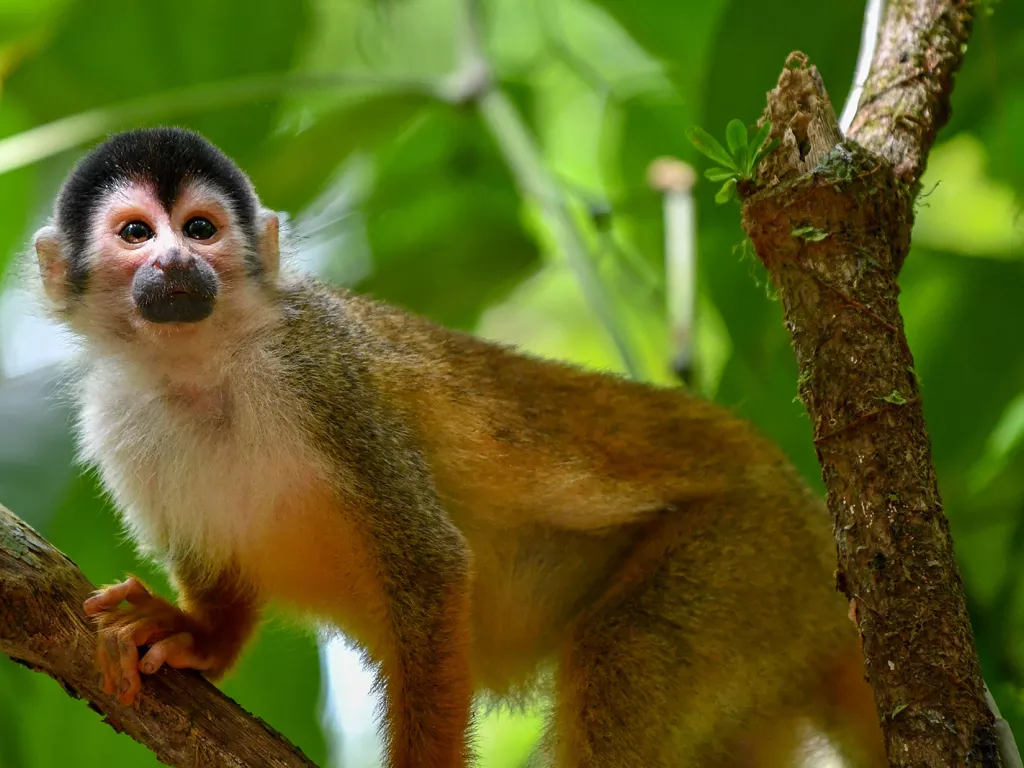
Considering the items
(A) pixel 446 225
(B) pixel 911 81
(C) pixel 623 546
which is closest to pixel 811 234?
(B) pixel 911 81

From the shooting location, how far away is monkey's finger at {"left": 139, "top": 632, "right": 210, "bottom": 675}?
2.70 meters

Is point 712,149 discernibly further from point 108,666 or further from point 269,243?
point 108,666

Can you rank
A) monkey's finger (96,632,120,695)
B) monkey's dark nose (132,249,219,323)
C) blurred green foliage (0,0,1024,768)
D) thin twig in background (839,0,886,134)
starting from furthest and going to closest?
blurred green foliage (0,0,1024,768)
monkey's dark nose (132,249,219,323)
thin twig in background (839,0,886,134)
monkey's finger (96,632,120,695)

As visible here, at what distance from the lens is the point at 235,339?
3.26 metres

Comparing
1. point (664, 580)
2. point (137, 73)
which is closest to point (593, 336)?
point (137, 73)

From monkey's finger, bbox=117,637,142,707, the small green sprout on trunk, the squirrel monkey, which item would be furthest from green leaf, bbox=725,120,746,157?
monkey's finger, bbox=117,637,142,707

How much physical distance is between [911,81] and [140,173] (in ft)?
6.93

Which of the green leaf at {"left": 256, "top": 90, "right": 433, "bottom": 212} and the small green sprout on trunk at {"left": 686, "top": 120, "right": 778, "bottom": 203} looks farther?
the green leaf at {"left": 256, "top": 90, "right": 433, "bottom": 212}

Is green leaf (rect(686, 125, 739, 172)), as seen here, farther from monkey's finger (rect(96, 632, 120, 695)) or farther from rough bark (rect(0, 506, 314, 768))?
monkey's finger (rect(96, 632, 120, 695))

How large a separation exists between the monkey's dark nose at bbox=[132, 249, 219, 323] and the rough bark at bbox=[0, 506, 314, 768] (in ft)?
2.29

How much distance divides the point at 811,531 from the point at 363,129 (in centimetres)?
238

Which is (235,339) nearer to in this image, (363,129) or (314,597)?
(314,597)

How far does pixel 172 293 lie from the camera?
118 inches

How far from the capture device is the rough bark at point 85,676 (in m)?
2.45
